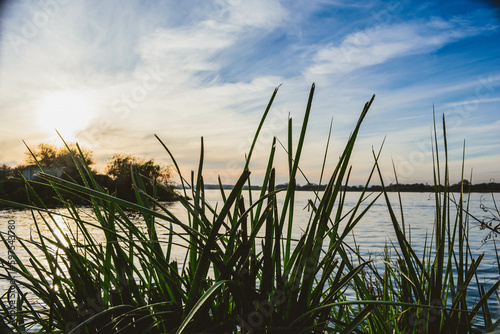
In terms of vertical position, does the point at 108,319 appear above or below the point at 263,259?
below

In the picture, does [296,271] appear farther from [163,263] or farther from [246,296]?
[163,263]

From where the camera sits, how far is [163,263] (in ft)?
3.29

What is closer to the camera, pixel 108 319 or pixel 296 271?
pixel 296 271

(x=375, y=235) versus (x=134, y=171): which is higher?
(x=134, y=171)

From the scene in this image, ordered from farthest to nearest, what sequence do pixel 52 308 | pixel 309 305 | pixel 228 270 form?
pixel 52 308 < pixel 309 305 < pixel 228 270

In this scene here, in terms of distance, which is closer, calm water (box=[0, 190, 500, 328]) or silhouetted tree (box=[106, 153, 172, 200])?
silhouetted tree (box=[106, 153, 172, 200])

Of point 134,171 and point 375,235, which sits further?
point 375,235

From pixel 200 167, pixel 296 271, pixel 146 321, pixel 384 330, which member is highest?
pixel 200 167

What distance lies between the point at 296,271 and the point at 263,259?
10 centimetres

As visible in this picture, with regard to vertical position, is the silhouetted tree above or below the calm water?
above

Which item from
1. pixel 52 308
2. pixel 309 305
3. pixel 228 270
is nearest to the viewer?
pixel 228 270

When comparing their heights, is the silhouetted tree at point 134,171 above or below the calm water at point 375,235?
above

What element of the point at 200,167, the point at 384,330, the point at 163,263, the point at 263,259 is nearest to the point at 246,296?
the point at 263,259

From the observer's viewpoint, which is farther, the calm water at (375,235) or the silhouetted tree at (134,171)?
the calm water at (375,235)
